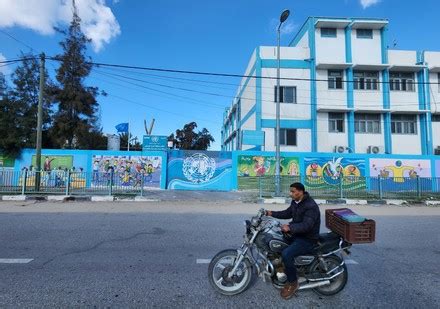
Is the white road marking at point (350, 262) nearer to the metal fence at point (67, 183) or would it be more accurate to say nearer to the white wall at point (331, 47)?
the metal fence at point (67, 183)

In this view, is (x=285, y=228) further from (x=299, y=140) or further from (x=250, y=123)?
(x=250, y=123)

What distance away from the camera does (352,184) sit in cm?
1753

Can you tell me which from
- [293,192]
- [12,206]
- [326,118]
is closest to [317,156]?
[326,118]

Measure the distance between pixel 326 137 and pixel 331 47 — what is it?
7.70 metres

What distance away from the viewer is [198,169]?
23.2 meters

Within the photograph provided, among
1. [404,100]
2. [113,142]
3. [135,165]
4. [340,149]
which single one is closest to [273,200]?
[135,165]

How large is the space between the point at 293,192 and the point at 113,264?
128 inches

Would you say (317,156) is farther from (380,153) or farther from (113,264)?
(113,264)

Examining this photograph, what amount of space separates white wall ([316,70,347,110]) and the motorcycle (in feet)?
81.9

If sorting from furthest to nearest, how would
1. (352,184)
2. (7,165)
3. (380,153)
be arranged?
(380,153), (7,165), (352,184)

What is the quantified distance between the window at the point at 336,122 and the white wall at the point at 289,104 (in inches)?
78.3

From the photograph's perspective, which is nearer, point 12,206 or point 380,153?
point 12,206

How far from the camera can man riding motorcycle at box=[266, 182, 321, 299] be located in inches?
163

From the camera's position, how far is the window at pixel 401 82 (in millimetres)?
28906
